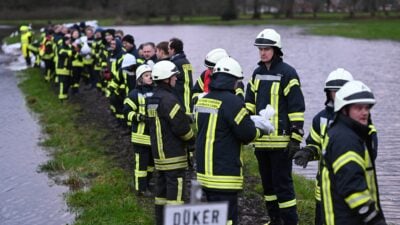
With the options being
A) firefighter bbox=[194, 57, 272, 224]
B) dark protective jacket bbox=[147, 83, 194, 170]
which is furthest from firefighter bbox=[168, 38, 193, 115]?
firefighter bbox=[194, 57, 272, 224]

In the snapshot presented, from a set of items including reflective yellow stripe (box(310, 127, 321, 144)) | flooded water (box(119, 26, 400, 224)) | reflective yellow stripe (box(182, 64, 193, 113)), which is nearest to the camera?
reflective yellow stripe (box(310, 127, 321, 144))

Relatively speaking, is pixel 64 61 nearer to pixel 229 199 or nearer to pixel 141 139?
pixel 141 139

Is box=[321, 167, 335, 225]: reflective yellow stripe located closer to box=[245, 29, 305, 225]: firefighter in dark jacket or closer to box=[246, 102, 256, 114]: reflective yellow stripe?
box=[245, 29, 305, 225]: firefighter in dark jacket

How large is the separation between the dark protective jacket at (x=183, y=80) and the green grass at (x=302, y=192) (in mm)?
1391

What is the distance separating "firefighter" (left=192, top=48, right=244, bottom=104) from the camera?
327 inches

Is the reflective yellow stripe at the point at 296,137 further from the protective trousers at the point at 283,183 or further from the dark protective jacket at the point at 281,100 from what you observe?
the protective trousers at the point at 283,183

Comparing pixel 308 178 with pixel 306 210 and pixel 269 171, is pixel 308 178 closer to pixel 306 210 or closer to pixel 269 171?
pixel 306 210

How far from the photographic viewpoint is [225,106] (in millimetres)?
6059

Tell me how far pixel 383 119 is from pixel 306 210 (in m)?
6.63

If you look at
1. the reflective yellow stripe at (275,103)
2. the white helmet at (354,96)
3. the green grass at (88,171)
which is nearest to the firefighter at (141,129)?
the green grass at (88,171)

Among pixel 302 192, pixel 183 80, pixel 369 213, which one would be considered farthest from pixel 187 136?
pixel 369 213

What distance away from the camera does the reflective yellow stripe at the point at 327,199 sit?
4848 millimetres

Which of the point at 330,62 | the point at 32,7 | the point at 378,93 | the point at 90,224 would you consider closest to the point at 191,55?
the point at 330,62

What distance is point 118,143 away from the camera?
12.5 metres
